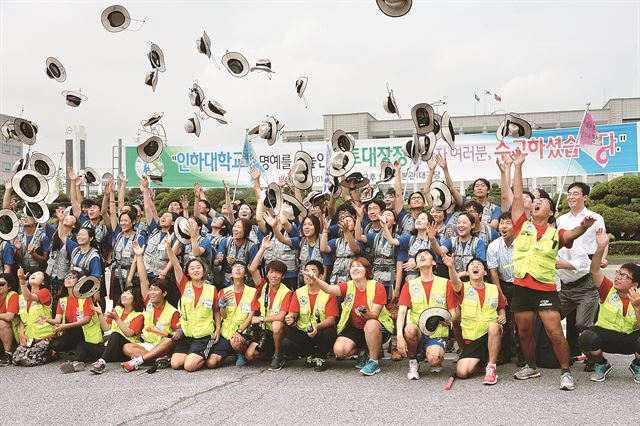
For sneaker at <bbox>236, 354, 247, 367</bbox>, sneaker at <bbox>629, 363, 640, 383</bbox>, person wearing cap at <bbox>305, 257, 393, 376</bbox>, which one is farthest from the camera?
sneaker at <bbox>236, 354, 247, 367</bbox>

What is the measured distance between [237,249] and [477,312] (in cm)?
289

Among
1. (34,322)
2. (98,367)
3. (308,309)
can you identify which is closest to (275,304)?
(308,309)

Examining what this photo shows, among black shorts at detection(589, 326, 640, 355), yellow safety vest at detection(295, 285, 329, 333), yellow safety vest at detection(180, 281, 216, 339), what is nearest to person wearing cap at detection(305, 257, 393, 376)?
yellow safety vest at detection(295, 285, 329, 333)

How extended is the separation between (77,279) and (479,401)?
174 inches

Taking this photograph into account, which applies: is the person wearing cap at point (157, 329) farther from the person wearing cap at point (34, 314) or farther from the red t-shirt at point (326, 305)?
the red t-shirt at point (326, 305)

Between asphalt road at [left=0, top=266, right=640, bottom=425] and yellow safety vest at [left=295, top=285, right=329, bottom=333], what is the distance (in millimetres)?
457

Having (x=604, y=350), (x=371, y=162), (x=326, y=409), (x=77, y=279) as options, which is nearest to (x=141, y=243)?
(x=77, y=279)

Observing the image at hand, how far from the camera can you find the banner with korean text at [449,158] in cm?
1196

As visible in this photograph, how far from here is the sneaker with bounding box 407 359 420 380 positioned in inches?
216

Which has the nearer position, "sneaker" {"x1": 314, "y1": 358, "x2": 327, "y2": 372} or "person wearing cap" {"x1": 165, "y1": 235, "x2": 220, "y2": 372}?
"sneaker" {"x1": 314, "y1": 358, "x2": 327, "y2": 372}

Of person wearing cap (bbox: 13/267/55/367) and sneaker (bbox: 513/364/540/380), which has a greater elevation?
person wearing cap (bbox: 13/267/55/367)

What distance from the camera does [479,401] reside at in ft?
15.6

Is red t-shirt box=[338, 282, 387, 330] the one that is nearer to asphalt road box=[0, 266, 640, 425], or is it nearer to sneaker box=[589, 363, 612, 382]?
asphalt road box=[0, 266, 640, 425]

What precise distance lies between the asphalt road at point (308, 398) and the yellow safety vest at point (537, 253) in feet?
3.13
